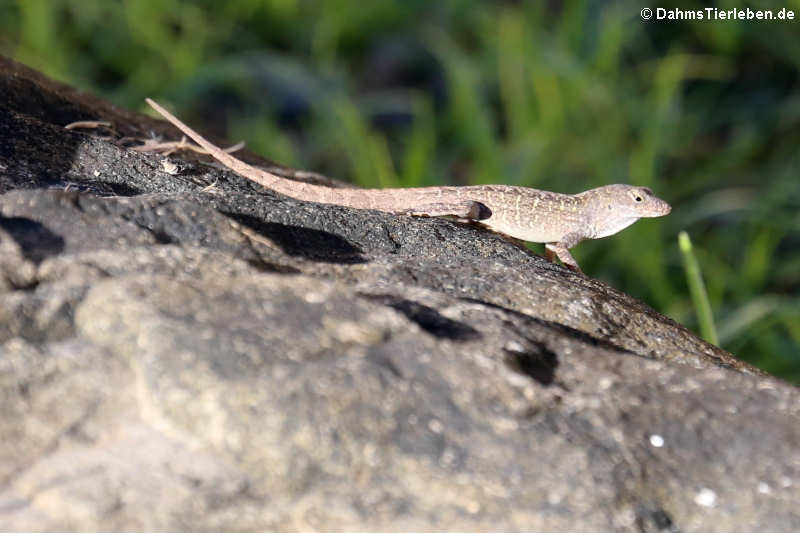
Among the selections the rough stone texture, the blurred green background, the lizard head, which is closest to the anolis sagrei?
the lizard head

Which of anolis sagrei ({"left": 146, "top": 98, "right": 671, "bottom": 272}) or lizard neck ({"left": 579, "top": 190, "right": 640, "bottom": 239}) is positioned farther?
lizard neck ({"left": 579, "top": 190, "right": 640, "bottom": 239})

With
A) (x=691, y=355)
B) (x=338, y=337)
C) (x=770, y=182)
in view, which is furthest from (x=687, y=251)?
(x=770, y=182)

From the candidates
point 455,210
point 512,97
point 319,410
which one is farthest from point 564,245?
point 512,97

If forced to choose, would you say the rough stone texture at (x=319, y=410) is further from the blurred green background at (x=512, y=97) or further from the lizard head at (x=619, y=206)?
the blurred green background at (x=512, y=97)

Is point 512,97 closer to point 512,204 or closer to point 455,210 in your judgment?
point 512,204

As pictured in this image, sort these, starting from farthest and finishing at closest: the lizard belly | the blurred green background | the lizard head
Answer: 1. the blurred green background
2. the lizard head
3. the lizard belly

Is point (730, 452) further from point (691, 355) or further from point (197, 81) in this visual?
point (197, 81)

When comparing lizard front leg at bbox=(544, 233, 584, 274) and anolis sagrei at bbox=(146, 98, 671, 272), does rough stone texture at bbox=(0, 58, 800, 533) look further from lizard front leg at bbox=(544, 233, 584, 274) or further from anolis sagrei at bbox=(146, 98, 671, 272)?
lizard front leg at bbox=(544, 233, 584, 274)
